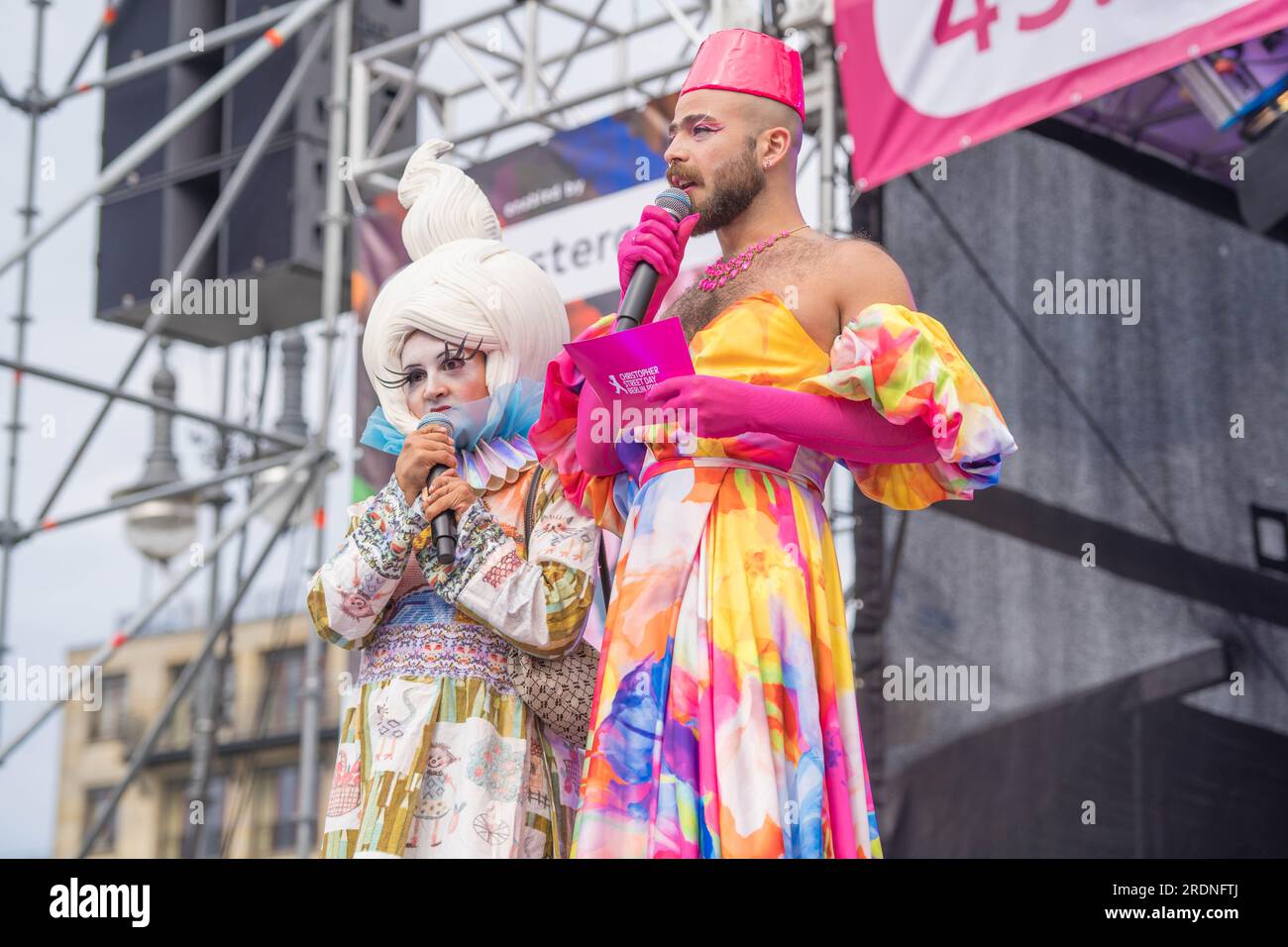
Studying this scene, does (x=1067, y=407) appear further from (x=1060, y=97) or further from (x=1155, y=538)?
(x=1060, y=97)

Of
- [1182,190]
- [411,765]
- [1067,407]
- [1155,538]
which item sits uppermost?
[1182,190]

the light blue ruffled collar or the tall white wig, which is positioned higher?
the tall white wig

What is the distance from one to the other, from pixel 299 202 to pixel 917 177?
2.79 metres

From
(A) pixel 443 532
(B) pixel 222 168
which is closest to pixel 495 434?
(A) pixel 443 532

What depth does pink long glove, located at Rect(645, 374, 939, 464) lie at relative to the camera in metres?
2.34

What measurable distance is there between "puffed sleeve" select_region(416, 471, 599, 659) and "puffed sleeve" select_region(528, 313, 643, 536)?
0.21 ft

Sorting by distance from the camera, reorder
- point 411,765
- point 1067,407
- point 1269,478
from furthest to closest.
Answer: point 1067,407 → point 1269,478 → point 411,765

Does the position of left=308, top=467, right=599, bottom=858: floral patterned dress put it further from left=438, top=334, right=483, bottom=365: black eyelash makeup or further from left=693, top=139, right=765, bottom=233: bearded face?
left=693, top=139, right=765, bottom=233: bearded face

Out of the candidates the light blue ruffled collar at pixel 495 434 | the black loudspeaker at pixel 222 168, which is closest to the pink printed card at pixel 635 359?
the light blue ruffled collar at pixel 495 434

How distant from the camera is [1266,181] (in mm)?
5000

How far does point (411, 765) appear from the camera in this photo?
257 cm

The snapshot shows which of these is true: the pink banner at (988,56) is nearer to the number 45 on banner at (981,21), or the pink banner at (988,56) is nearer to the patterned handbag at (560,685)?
the number 45 on banner at (981,21)

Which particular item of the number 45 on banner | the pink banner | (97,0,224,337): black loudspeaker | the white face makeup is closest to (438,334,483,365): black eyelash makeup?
the white face makeup
